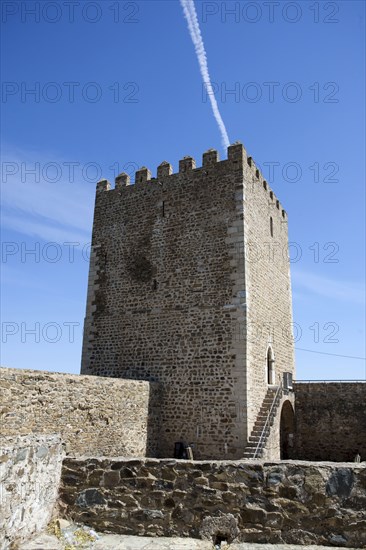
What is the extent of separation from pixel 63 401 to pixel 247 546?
20.3ft

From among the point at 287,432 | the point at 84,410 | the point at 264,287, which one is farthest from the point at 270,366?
the point at 84,410

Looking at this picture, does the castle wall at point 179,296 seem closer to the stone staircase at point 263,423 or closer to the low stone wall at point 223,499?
the stone staircase at point 263,423

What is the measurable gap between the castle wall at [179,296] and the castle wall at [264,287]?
1.65ft

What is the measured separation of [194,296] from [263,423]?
4.09 metres

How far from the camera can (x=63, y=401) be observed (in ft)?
30.1

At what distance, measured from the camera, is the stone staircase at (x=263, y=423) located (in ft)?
36.1

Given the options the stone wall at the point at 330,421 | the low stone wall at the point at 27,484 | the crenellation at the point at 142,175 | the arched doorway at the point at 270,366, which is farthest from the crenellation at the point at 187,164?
the low stone wall at the point at 27,484

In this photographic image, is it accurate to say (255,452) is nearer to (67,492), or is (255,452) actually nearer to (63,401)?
(63,401)

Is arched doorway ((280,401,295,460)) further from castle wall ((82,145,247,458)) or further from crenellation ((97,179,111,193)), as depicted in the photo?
crenellation ((97,179,111,193))

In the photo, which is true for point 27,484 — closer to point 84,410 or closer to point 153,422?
point 84,410

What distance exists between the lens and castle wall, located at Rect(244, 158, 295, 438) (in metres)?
12.6

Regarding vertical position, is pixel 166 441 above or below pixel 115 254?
below

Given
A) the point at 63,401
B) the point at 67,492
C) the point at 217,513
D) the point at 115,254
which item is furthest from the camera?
the point at 115,254

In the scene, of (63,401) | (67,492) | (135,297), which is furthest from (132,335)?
(67,492)
